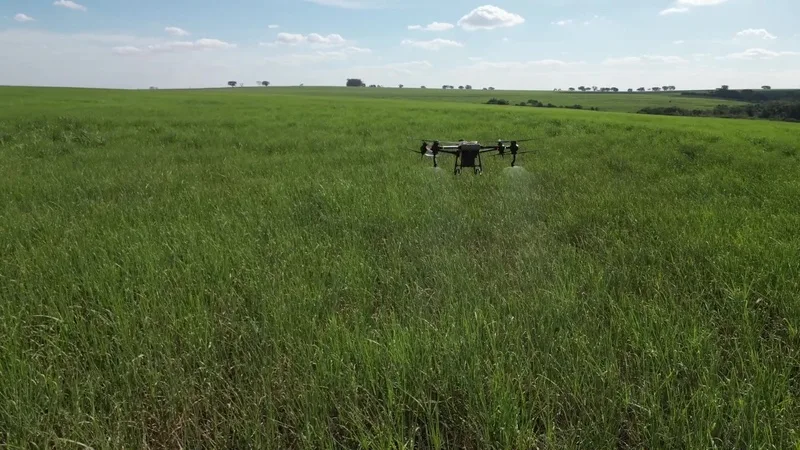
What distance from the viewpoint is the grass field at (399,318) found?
2250 mm

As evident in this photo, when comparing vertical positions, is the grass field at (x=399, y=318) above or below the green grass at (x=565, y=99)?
below

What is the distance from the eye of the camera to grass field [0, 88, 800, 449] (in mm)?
2250

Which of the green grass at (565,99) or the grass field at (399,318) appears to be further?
the green grass at (565,99)

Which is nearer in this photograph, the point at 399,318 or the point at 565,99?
the point at 399,318

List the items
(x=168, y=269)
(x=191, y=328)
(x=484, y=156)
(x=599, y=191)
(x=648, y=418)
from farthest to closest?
(x=484, y=156)
(x=599, y=191)
(x=168, y=269)
(x=191, y=328)
(x=648, y=418)

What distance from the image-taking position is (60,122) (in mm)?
17578

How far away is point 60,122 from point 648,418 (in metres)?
21.9

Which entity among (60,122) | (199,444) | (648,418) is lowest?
(199,444)

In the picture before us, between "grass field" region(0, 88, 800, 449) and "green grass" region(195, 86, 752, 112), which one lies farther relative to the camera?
"green grass" region(195, 86, 752, 112)

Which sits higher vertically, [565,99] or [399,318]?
[565,99]

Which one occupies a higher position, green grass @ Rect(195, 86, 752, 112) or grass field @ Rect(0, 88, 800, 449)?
green grass @ Rect(195, 86, 752, 112)

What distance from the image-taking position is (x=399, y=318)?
3293 millimetres

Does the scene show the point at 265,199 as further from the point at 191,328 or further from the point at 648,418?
the point at 648,418

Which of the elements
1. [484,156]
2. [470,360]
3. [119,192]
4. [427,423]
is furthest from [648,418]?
[484,156]
